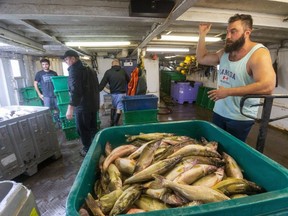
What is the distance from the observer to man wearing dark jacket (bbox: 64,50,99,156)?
262 cm

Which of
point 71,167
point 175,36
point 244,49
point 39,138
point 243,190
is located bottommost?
point 71,167

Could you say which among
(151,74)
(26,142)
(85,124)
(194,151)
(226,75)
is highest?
(226,75)

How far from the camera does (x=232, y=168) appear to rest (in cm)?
89

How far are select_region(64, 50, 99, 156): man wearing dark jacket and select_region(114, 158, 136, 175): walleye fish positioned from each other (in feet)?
6.54

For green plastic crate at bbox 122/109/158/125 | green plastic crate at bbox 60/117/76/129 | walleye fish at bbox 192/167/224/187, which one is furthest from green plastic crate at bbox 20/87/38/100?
walleye fish at bbox 192/167/224/187

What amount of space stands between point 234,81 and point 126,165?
1.09 metres

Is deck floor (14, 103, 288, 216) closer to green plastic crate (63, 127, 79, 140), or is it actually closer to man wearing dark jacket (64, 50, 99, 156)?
green plastic crate (63, 127, 79, 140)

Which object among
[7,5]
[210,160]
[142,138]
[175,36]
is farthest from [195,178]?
[175,36]

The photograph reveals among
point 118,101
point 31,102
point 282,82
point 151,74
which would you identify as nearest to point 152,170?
point 118,101

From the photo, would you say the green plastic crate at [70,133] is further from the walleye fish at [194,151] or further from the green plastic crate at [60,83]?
the walleye fish at [194,151]

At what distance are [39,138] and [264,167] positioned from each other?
2.97 metres

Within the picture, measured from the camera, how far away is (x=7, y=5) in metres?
1.76

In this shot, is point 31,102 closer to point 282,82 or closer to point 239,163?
point 239,163

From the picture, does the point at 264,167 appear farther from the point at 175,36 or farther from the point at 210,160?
the point at 175,36
